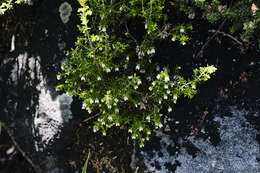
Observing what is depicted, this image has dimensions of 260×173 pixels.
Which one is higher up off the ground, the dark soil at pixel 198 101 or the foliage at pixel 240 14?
the foliage at pixel 240 14

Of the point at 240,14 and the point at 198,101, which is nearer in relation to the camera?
the point at 240,14

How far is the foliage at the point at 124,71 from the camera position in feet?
7.54

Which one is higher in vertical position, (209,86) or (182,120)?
(209,86)

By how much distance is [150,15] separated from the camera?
7.34ft

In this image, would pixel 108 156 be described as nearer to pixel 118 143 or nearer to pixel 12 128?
pixel 118 143

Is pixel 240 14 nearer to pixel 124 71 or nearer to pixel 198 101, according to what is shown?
pixel 198 101

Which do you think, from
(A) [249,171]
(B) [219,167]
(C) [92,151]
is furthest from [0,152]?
(A) [249,171]

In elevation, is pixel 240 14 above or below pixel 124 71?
above

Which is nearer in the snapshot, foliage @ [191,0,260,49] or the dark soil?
foliage @ [191,0,260,49]

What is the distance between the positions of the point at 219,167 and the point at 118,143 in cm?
114

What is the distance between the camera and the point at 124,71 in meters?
2.73

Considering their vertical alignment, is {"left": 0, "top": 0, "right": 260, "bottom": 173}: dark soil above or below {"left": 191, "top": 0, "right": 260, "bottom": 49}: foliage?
below

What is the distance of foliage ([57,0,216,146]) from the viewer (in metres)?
2.30

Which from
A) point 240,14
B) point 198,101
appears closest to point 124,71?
point 198,101
